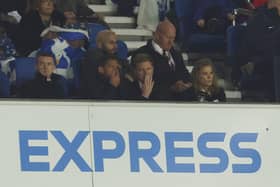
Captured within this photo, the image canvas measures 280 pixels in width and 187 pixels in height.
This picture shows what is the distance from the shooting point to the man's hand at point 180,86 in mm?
7090

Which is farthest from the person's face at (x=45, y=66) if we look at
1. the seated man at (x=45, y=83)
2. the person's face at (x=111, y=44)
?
the person's face at (x=111, y=44)

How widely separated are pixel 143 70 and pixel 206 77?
41 centimetres

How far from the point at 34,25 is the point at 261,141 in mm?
1651

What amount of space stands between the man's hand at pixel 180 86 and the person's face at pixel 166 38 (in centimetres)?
23

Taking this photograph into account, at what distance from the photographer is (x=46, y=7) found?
22.9 ft

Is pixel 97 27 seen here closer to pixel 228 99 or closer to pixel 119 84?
pixel 119 84

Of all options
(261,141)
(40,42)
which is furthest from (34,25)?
(261,141)

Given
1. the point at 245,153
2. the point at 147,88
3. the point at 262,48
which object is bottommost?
the point at 245,153

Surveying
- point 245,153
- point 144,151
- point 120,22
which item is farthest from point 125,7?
point 245,153

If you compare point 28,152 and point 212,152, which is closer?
point 28,152

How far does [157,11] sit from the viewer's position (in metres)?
7.14

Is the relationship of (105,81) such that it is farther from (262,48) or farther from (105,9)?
(262,48)

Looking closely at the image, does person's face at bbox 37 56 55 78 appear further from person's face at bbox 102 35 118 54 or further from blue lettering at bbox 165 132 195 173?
blue lettering at bbox 165 132 195 173

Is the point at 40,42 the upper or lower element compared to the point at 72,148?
upper
